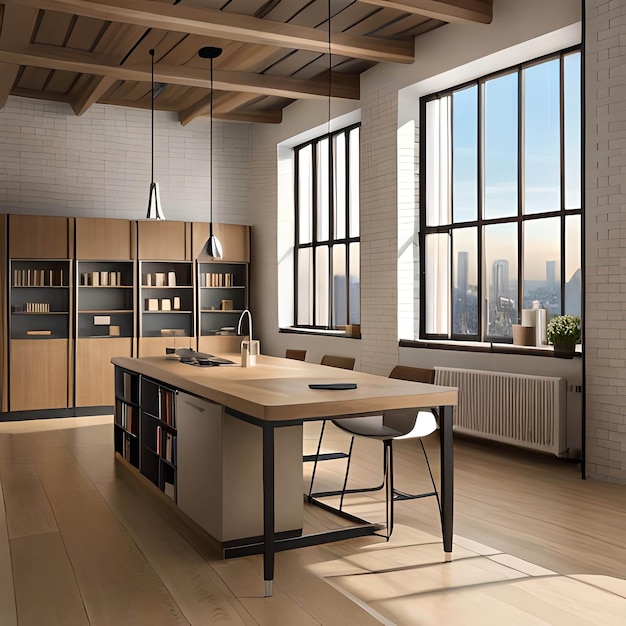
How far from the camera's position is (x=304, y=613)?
3.23 meters

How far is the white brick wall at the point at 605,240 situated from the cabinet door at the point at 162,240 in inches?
226

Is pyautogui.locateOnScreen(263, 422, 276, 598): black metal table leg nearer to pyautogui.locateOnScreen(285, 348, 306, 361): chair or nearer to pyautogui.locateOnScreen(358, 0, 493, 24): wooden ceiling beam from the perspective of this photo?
pyautogui.locateOnScreen(285, 348, 306, 361): chair

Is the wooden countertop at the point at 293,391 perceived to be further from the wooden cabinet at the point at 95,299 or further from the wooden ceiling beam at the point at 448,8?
the wooden cabinet at the point at 95,299

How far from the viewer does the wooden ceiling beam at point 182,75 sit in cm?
719

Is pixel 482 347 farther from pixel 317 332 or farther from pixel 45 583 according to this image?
pixel 45 583

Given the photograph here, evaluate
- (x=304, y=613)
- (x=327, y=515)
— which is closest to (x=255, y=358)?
A: (x=327, y=515)

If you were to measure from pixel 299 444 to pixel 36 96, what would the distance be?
7035mm

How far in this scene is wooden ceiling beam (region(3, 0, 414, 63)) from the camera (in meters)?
5.68

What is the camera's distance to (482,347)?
22.3 ft

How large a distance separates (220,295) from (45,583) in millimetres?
7111

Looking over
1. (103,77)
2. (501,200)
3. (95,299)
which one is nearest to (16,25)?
(103,77)

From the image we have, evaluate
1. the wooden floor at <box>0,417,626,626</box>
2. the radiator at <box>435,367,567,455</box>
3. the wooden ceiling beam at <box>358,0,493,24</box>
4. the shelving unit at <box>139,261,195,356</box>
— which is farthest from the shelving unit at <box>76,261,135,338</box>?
the wooden ceiling beam at <box>358,0,493,24</box>

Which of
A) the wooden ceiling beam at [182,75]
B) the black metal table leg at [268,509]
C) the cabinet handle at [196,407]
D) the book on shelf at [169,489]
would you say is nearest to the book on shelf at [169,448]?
the book on shelf at [169,489]

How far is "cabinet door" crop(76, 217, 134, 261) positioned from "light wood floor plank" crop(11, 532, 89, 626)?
5449 millimetres
